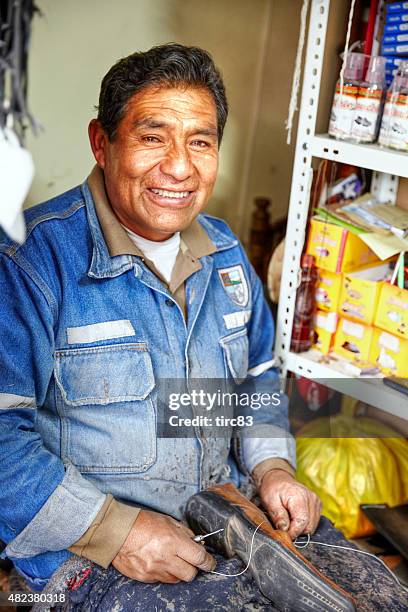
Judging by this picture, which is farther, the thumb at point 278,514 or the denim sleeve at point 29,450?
the thumb at point 278,514

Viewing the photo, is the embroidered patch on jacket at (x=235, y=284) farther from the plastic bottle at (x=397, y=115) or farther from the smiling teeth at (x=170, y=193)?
the plastic bottle at (x=397, y=115)

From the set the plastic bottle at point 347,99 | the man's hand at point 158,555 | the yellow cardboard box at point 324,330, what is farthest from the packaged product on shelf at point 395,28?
the man's hand at point 158,555

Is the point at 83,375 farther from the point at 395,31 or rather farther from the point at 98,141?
the point at 395,31

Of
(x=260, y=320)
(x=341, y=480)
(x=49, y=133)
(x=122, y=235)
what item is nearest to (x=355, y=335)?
(x=260, y=320)

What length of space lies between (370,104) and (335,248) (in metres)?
0.35

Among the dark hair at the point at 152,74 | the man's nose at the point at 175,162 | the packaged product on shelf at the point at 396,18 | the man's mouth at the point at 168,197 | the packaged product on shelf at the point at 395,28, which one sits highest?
the packaged product on shelf at the point at 396,18

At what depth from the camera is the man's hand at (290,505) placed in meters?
1.49

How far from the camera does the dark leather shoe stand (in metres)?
1.20

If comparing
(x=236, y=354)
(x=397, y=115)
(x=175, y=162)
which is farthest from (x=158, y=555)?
(x=397, y=115)

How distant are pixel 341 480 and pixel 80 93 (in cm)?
126

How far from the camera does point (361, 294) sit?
171 centimetres

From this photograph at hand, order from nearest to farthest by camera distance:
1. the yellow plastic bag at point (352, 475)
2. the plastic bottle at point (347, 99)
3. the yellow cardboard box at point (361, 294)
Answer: the plastic bottle at point (347, 99)
the yellow cardboard box at point (361, 294)
the yellow plastic bag at point (352, 475)

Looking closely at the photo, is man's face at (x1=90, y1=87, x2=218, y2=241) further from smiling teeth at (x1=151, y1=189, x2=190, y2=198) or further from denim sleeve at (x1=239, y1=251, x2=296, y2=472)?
denim sleeve at (x1=239, y1=251, x2=296, y2=472)

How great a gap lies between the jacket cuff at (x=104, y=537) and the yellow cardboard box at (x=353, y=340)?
2.46 feet
